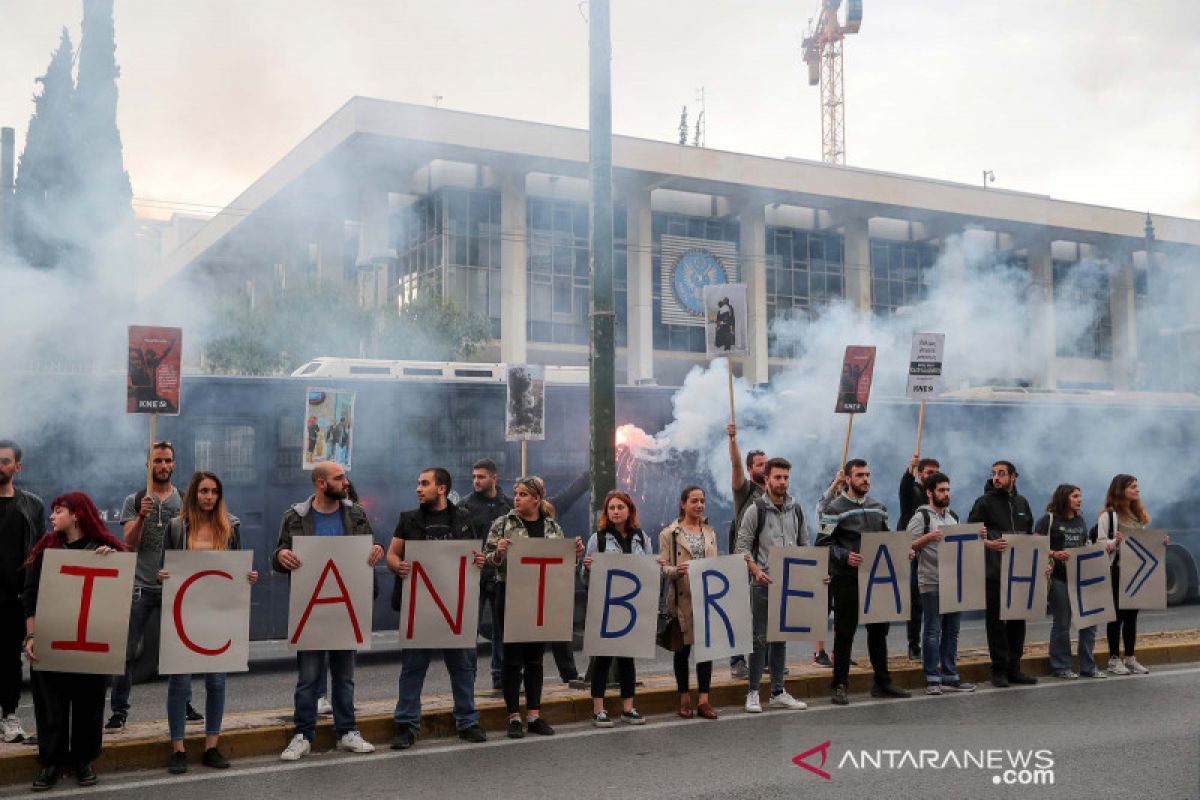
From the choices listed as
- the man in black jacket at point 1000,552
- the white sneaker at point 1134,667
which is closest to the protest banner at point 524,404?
the man in black jacket at point 1000,552

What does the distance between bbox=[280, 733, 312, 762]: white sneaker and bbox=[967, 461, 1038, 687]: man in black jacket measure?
5.42 metres

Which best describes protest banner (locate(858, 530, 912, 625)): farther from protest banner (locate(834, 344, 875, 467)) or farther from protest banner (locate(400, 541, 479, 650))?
protest banner (locate(400, 541, 479, 650))

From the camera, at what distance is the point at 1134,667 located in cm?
990

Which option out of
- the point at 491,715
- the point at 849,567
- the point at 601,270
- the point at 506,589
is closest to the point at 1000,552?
the point at 849,567

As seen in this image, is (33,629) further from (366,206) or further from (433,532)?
(366,206)

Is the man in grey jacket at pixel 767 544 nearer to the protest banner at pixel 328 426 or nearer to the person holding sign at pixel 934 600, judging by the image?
the person holding sign at pixel 934 600

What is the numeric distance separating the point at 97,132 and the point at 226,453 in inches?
1201

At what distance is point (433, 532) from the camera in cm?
752

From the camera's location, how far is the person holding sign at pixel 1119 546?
32.6 feet

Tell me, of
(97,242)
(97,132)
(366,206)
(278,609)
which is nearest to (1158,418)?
(278,609)

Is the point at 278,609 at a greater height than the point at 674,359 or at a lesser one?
lesser

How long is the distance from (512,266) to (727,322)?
27.3 metres

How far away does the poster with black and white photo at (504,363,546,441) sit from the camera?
11242 mm

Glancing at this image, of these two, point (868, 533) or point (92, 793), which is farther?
point (868, 533)
